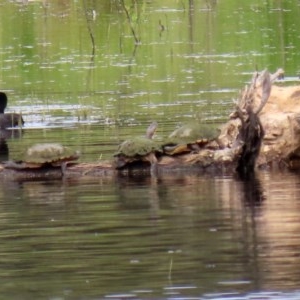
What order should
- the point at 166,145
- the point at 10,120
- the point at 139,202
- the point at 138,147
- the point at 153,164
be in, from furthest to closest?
1. the point at 10,120
2. the point at 153,164
3. the point at 166,145
4. the point at 138,147
5. the point at 139,202

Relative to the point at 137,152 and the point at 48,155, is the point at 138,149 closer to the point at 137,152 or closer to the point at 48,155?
the point at 137,152

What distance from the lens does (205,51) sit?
36.2 m

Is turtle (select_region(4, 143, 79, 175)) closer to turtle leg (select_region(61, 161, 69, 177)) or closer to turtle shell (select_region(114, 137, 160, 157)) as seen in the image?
turtle leg (select_region(61, 161, 69, 177))

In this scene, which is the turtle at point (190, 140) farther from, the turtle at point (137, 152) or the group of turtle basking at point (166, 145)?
the turtle at point (137, 152)

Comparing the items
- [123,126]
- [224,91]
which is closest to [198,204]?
[123,126]

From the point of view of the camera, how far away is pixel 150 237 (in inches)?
507

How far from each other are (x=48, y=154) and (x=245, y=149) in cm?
258

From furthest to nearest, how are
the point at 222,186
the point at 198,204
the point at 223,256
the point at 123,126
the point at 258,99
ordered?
the point at 123,126
the point at 258,99
the point at 222,186
the point at 198,204
the point at 223,256

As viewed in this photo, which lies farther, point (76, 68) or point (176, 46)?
point (176, 46)

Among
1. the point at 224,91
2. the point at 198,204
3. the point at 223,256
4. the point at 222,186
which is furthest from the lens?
the point at 224,91

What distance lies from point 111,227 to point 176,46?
24963 millimetres

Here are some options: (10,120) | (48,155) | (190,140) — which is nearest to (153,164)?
(190,140)

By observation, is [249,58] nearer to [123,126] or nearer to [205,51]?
[205,51]

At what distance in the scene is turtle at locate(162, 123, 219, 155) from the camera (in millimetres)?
17641
